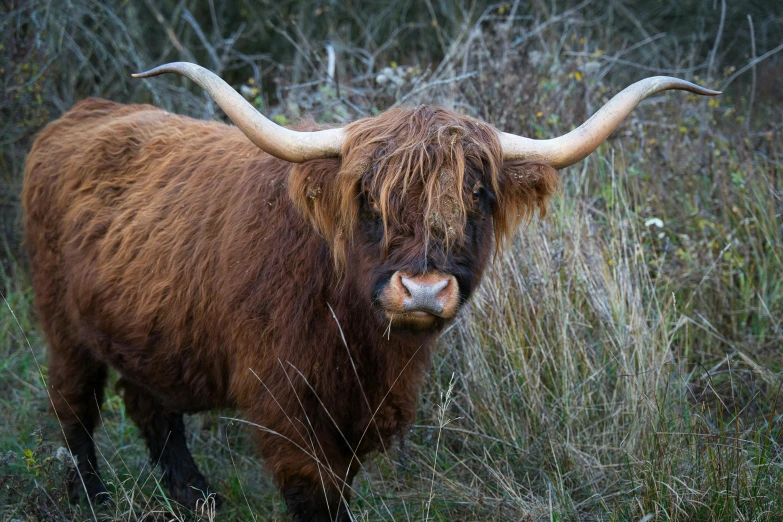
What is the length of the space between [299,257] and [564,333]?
1.43 m

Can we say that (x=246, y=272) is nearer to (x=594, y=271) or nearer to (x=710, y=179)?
(x=594, y=271)

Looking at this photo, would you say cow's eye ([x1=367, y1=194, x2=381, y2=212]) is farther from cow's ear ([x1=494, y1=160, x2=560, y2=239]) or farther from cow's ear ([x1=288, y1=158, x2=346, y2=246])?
cow's ear ([x1=494, y1=160, x2=560, y2=239])

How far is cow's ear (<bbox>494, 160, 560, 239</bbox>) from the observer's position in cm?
276

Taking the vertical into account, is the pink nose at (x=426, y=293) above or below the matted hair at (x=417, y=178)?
below

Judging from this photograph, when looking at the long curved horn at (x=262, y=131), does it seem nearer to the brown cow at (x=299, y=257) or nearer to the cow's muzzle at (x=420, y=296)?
the brown cow at (x=299, y=257)

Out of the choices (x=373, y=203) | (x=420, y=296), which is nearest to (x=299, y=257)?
(x=373, y=203)

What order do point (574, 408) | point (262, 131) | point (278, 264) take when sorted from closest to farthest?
point (262, 131) < point (278, 264) < point (574, 408)

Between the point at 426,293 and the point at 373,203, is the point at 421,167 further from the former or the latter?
the point at 426,293

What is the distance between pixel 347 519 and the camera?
10.2 feet

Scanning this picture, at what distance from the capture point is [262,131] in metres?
2.63

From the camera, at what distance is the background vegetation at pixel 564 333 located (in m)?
3.01

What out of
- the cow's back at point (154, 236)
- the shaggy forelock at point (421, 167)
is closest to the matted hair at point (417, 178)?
the shaggy forelock at point (421, 167)

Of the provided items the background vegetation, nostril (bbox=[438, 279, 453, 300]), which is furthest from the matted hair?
the background vegetation

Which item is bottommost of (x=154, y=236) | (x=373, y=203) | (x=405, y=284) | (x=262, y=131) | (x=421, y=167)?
(x=154, y=236)
